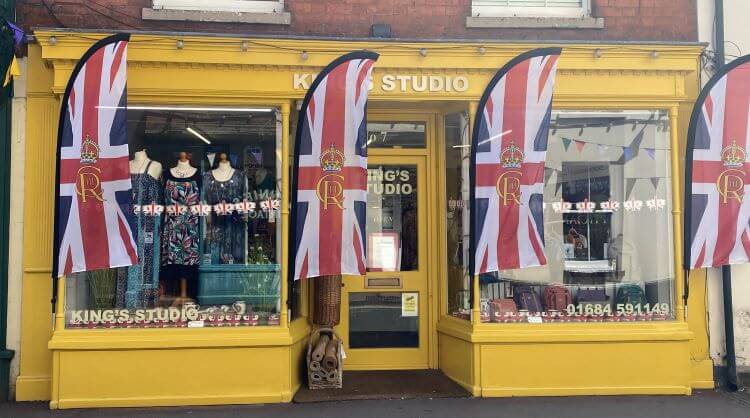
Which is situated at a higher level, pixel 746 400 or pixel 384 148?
pixel 384 148

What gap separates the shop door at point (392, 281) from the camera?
7242 millimetres

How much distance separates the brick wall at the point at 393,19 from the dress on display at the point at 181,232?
1.59m

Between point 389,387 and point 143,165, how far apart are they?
132 inches

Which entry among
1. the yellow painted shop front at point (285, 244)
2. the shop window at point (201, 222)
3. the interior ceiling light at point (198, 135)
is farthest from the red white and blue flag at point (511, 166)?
the interior ceiling light at point (198, 135)

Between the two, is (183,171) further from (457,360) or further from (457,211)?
(457,360)

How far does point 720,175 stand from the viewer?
642 cm

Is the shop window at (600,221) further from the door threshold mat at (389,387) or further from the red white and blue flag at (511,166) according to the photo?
the door threshold mat at (389,387)

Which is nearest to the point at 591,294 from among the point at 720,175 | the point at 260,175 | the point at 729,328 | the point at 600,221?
the point at 600,221

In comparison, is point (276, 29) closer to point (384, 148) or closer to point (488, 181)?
point (384, 148)

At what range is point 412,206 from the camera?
735cm

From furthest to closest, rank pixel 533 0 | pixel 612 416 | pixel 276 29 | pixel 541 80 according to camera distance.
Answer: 1. pixel 533 0
2. pixel 276 29
3. pixel 541 80
4. pixel 612 416

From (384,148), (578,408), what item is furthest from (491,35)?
(578,408)

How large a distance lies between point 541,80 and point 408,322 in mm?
3017

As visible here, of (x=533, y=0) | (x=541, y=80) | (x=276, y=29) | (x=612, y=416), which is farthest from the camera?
(x=533, y=0)
